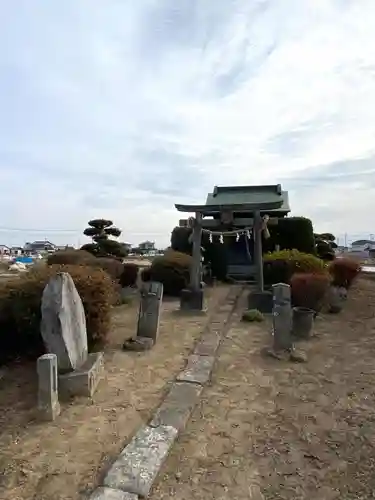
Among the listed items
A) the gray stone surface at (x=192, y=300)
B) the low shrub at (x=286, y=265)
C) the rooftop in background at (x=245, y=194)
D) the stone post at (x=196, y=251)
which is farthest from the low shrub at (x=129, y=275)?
the rooftop in background at (x=245, y=194)

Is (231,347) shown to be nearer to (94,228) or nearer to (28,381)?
(28,381)

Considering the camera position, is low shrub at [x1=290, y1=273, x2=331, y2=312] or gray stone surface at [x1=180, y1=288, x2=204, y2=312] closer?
low shrub at [x1=290, y1=273, x2=331, y2=312]

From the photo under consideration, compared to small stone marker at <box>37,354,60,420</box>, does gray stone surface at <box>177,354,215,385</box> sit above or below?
below

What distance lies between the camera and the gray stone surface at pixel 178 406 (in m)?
4.08

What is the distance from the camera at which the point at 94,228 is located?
22781 mm

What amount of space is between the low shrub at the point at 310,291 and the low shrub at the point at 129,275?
6632 millimetres

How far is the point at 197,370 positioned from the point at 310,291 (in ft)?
14.6

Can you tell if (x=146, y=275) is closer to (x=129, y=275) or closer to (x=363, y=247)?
(x=129, y=275)

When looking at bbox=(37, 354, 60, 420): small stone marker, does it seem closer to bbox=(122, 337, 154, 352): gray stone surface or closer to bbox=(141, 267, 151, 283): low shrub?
bbox=(122, 337, 154, 352): gray stone surface

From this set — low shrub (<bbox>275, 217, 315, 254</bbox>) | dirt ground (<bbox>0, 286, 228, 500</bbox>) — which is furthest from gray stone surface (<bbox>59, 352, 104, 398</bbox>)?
low shrub (<bbox>275, 217, 315, 254</bbox>)

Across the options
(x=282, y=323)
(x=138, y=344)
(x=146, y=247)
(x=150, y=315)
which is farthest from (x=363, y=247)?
(x=138, y=344)

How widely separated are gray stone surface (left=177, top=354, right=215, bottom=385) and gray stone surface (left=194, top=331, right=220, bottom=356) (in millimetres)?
215

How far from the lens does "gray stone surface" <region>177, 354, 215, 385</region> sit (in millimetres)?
5277

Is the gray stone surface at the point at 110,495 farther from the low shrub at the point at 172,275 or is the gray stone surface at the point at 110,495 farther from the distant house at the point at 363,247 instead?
the distant house at the point at 363,247
